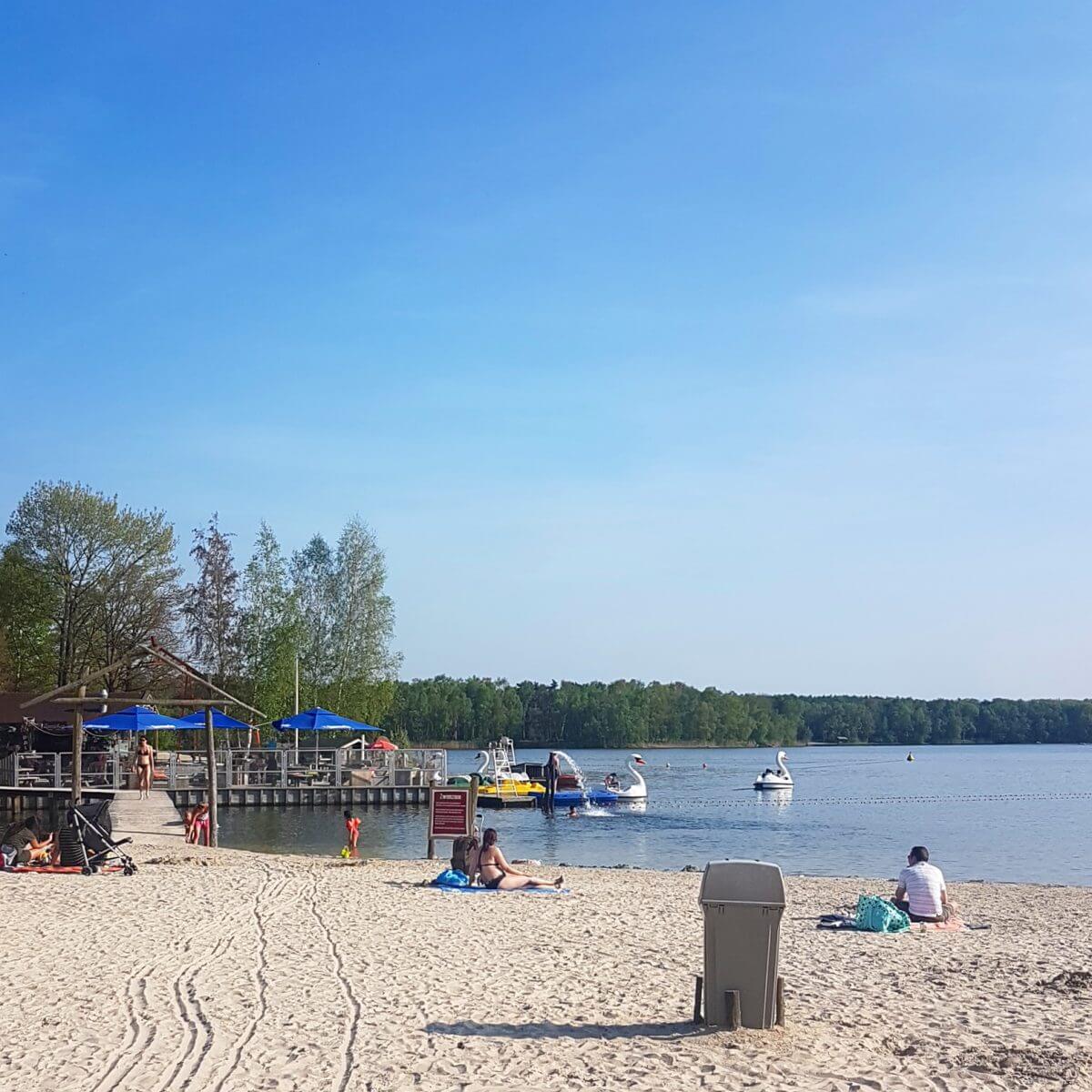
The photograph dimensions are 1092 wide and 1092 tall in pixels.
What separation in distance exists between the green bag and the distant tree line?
109m

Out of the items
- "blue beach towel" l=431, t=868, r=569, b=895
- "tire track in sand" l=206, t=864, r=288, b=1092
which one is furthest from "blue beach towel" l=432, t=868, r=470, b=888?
"tire track in sand" l=206, t=864, r=288, b=1092

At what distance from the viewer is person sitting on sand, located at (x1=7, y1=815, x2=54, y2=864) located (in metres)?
18.0

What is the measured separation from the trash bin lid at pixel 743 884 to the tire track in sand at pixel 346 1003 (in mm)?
2310

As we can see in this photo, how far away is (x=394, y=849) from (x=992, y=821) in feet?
80.3

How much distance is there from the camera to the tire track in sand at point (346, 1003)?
7.05 m

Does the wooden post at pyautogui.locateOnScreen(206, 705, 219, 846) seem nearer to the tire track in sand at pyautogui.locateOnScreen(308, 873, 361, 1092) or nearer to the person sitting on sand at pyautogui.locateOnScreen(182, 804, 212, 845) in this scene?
the person sitting on sand at pyautogui.locateOnScreen(182, 804, 212, 845)

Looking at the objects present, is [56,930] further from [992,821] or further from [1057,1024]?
[992,821]

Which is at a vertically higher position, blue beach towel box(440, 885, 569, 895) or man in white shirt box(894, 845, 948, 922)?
man in white shirt box(894, 845, 948, 922)

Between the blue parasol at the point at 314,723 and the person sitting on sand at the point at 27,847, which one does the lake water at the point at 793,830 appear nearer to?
the blue parasol at the point at 314,723

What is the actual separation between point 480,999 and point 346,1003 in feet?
3.18

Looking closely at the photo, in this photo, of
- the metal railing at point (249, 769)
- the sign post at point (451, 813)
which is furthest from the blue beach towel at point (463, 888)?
the metal railing at point (249, 769)

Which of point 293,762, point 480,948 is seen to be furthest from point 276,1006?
point 293,762

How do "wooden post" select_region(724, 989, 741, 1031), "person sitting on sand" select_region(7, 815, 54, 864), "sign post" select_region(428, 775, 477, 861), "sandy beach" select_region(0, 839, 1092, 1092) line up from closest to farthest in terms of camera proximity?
"sandy beach" select_region(0, 839, 1092, 1092)
"wooden post" select_region(724, 989, 741, 1031)
"person sitting on sand" select_region(7, 815, 54, 864)
"sign post" select_region(428, 775, 477, 861)

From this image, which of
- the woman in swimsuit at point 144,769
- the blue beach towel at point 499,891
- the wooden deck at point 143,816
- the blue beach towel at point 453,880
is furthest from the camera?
the woman in swimsuit at point 144,769
